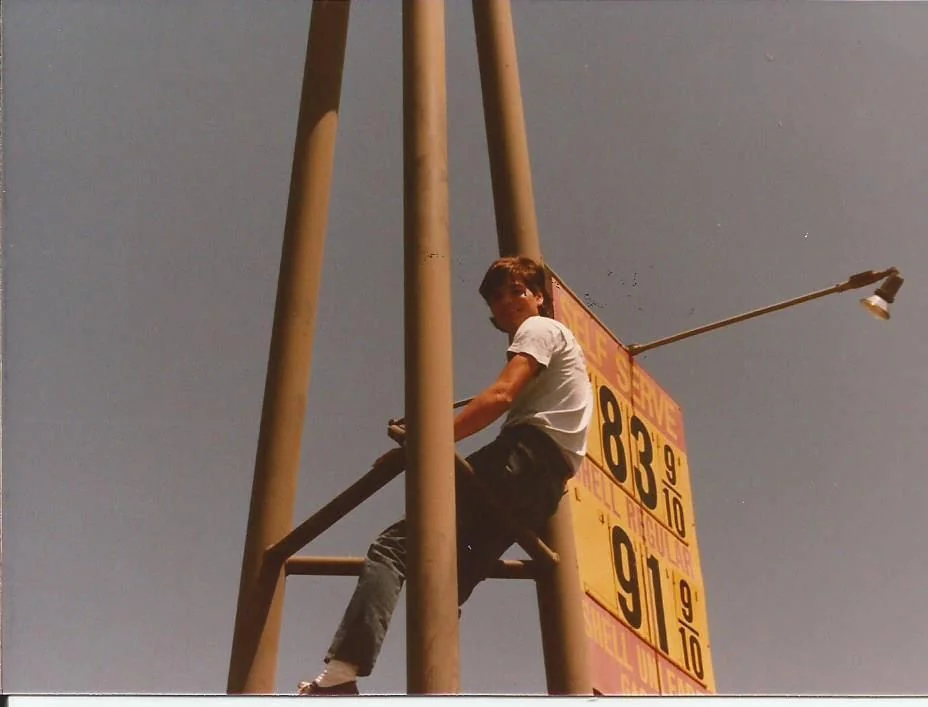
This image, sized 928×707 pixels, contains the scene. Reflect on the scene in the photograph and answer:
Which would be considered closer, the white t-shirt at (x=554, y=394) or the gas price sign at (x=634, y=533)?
the white t-shirt at (x=554, y=394)

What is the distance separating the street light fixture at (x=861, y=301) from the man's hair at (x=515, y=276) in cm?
241

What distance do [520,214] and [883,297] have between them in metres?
3.11

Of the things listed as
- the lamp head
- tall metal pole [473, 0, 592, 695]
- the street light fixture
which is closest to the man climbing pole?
tall metal pole [473, 0, 592, 695]

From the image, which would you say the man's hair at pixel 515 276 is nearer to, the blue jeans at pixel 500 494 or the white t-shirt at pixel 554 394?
the white t-shirt at pixel 554 394

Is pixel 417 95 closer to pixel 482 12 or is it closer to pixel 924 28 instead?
pixel 482 12

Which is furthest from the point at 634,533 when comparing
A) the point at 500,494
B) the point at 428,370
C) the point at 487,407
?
the point at 428,370

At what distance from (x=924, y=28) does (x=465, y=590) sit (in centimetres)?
491

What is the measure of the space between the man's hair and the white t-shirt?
252 millimetres

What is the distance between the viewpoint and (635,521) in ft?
21.6

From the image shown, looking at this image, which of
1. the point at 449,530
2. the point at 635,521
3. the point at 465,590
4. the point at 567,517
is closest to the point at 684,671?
the point at 635,521

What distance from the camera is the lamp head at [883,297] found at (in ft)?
24.3

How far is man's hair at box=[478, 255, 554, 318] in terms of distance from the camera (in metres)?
4.61

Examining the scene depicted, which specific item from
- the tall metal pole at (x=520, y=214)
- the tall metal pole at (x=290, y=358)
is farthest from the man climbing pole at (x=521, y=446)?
the tall metal pole at (x=290, y=358)

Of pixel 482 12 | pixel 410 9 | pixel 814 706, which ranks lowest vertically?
pixel 814 706
